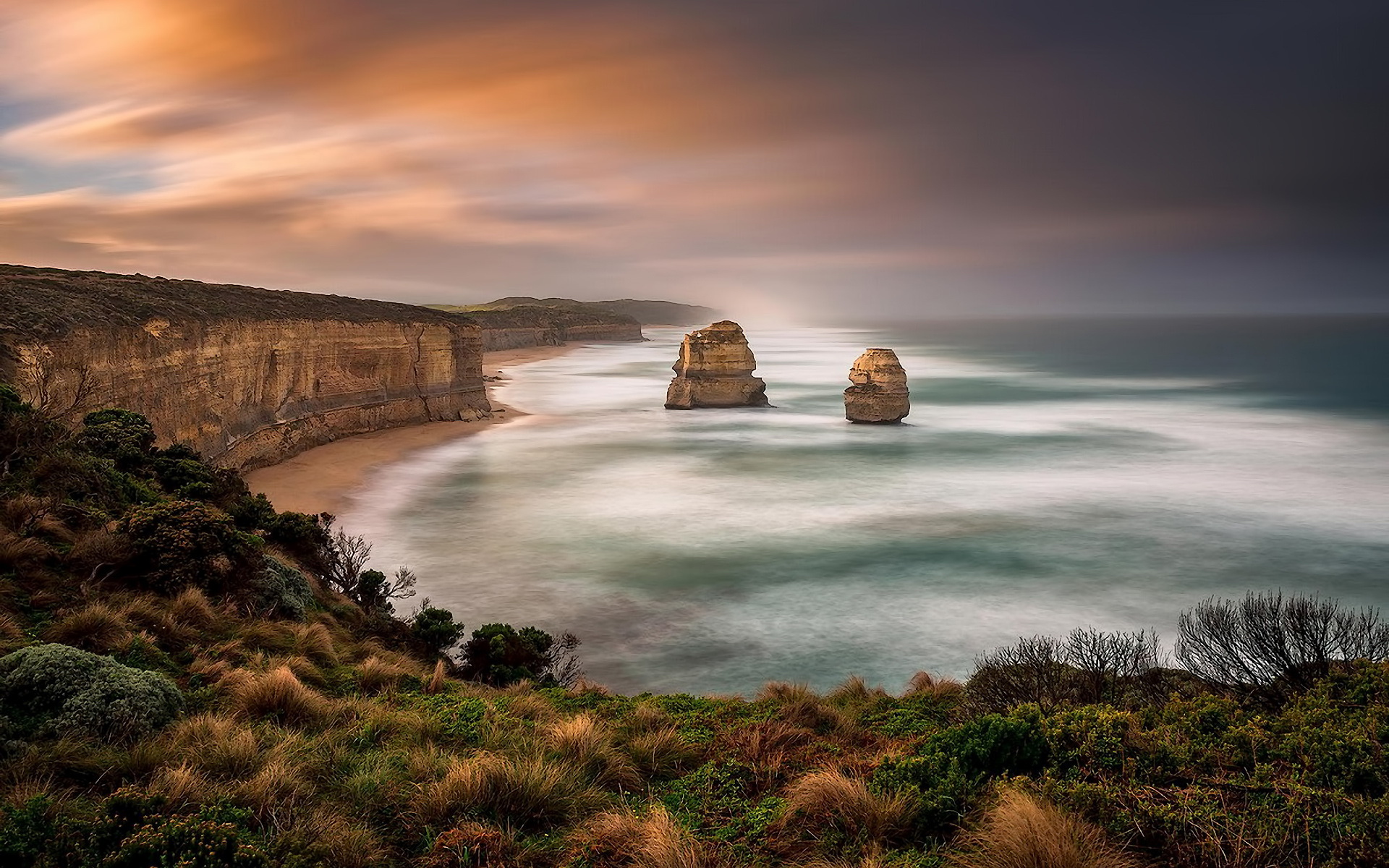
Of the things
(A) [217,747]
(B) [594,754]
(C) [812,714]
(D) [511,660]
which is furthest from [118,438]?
(C) [812,714]

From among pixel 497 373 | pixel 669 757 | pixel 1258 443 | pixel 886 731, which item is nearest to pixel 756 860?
pixel 669 757

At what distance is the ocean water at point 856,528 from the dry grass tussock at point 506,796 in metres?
10.5

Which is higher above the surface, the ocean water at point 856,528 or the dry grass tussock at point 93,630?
the dry grass tussock at point 93,630

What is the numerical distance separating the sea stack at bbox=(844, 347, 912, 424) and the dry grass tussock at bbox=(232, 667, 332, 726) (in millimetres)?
47482

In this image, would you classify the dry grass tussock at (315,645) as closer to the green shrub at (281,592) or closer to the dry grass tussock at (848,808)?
the green shrub at (281,592)

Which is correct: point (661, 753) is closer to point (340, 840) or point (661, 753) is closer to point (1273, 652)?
point (340, 840)

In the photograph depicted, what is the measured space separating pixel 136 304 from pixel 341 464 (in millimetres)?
11474

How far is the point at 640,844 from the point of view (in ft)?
18.7

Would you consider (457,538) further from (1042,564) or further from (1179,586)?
(1179,586)

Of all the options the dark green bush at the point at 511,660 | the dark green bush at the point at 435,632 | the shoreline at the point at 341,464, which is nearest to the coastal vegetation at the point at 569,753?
the dark green bush at the point at 511,660

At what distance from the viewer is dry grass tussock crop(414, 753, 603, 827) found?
639 centimetres

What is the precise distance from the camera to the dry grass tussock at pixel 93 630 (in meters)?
9.17

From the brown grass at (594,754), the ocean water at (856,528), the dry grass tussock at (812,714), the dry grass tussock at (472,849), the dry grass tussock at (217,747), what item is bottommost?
the ocean water at (856,528)

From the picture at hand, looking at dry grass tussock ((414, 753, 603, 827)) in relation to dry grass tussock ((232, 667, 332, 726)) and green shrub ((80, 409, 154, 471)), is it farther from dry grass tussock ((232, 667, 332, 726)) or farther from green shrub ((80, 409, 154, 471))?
green shrub ((80, 409, 154, 471))
